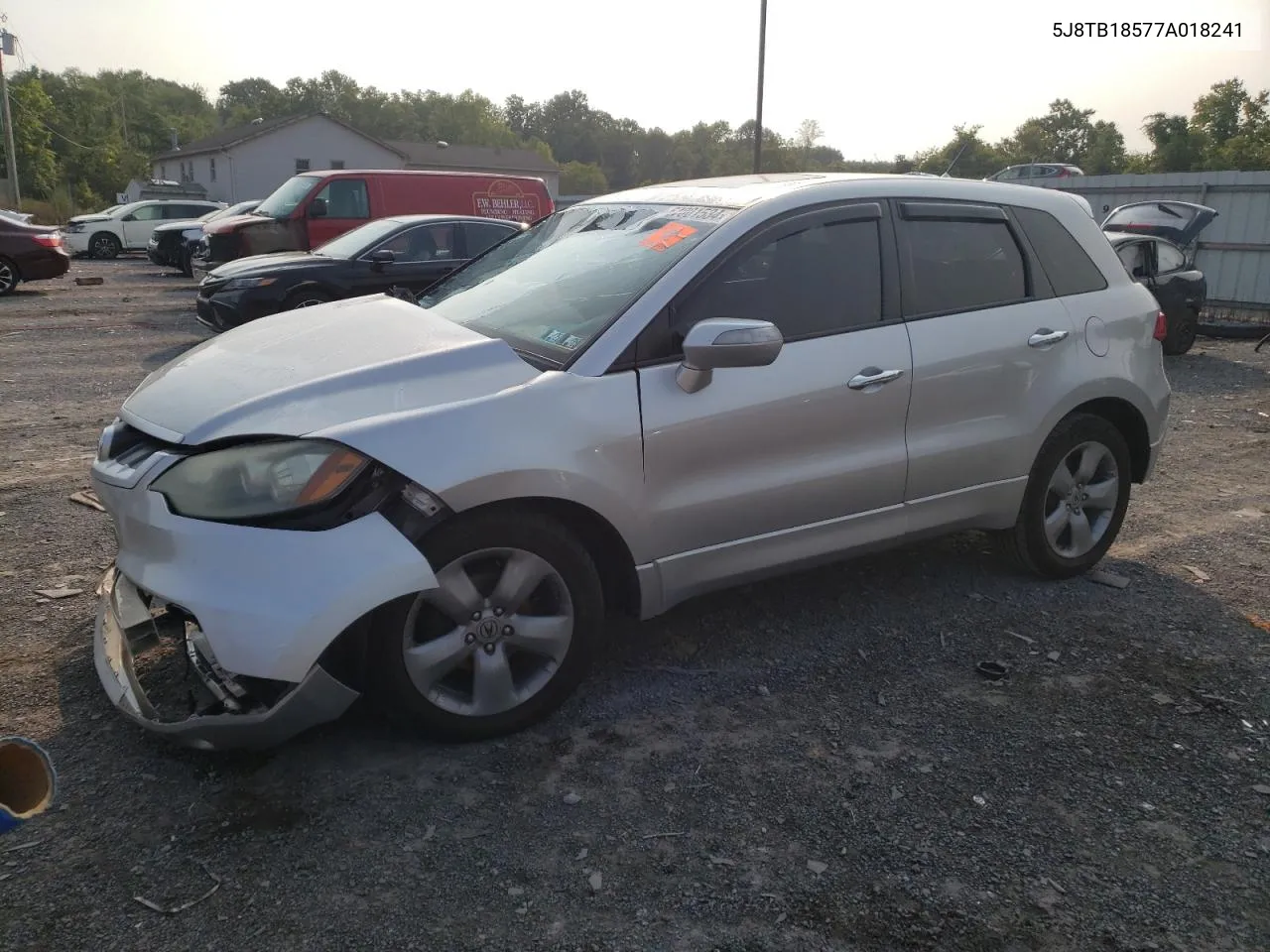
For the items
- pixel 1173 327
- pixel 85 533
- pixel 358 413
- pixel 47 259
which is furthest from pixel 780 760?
pixel 47 259

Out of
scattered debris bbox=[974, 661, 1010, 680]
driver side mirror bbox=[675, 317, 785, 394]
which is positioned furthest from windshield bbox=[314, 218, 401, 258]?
scattered debris bbox=[974, 661, 1010, 680]

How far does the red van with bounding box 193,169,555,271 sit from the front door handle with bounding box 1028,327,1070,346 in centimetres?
1219

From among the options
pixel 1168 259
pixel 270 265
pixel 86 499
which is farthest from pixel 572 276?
pixel 1168 259

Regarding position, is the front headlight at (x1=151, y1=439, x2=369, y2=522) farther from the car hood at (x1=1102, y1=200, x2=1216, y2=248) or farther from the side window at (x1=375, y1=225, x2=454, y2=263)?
the car hood at (x1=1102, y1=200, x2=1216, y2=248)

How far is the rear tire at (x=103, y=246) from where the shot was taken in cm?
2858

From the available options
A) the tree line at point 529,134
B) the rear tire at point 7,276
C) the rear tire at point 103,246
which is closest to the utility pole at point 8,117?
the tree line at point 529,134

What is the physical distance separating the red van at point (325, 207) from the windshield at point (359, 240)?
10.5 feet

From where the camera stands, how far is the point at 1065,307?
14.7ft

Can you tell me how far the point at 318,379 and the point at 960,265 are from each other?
2.69 m

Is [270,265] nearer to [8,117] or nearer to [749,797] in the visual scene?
[749,797]

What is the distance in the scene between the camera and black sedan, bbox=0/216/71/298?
16.5 metres

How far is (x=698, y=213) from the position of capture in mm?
3889

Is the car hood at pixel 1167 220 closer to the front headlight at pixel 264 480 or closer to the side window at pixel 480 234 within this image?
the side window at pixel 480 234

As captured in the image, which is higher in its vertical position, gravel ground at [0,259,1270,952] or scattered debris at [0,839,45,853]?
scattered debris at [0,839,45,853]
